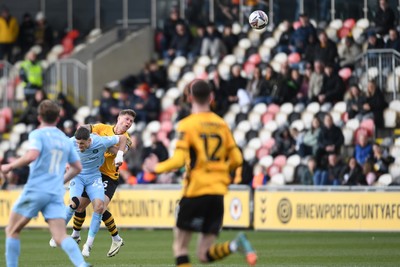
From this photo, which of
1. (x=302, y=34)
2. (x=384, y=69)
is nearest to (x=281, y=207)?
(x=384, y=69)

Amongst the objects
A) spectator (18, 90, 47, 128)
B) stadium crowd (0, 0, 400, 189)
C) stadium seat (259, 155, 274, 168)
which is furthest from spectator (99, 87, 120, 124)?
stadium seat (259, 155, 274, 168)

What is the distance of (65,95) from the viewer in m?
33.1

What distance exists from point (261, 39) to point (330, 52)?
145 inches

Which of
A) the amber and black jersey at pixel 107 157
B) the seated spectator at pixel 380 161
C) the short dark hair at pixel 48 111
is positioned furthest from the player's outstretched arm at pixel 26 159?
the seated spectator at pixel 380 161

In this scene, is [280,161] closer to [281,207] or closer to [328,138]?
[328,138]

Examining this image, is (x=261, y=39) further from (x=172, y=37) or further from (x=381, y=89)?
(x=381, y=89)

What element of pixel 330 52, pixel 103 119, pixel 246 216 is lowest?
pixel 246 216

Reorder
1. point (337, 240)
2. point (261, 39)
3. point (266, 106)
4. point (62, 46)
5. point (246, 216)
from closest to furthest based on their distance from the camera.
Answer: point (337, 240) → point (246, 216) → point (266, 106) → point (261, 39) → point (62, 46)

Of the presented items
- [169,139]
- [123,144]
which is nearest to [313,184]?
[169,139]

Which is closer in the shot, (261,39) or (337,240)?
(337,240)

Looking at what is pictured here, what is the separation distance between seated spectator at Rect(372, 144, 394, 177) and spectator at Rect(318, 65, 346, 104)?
280 cm

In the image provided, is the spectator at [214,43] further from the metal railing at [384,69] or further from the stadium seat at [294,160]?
the stadium seat at [294,160]

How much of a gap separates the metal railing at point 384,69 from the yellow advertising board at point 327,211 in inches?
179

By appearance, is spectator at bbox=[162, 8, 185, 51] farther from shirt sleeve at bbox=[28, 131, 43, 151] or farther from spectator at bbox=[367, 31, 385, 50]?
shirt sleeve at bbox=[28, 131, 43, 151]
